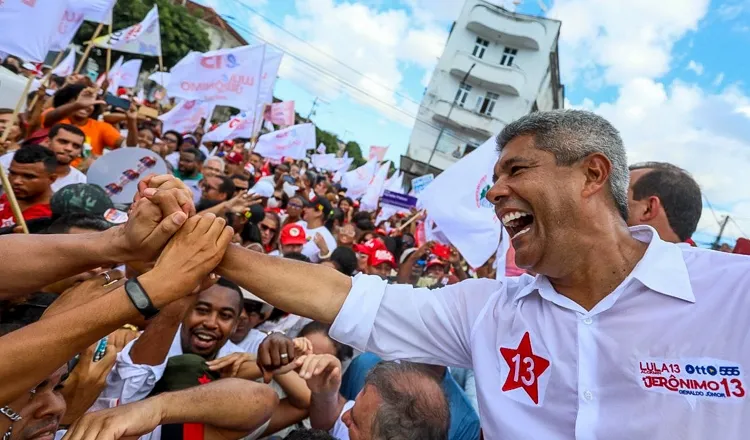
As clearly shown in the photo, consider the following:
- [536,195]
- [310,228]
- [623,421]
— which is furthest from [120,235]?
[310,228]

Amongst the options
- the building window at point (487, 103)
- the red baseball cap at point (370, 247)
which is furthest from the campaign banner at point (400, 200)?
the building window at point (487, 103)

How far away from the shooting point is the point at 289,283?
80.0 inches

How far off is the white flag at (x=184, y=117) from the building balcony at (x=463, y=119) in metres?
34.5

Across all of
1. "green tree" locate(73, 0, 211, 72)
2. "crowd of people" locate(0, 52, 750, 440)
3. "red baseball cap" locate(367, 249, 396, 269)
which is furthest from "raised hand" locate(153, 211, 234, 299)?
"green tree" locate(73, 0, 211, 72)

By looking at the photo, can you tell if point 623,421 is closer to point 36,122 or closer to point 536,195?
point 536,195

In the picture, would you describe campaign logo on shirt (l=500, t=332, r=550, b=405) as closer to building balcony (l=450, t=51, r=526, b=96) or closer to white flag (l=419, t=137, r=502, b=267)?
white flag (l=419, t=137, r=502, b=267)

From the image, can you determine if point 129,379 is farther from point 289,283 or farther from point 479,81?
point 479,81

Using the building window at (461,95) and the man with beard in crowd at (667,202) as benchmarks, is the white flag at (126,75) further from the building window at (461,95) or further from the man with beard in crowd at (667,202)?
the building window at (461,95)

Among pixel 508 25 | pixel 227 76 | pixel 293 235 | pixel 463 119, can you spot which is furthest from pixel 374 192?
pixel 508 25

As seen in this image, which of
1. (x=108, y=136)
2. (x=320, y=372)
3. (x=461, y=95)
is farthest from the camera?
(x=461, y=95)

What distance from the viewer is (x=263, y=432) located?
245cm

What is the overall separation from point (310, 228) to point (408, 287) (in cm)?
549

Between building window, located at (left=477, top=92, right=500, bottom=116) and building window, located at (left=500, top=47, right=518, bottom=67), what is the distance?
2599 millimetres

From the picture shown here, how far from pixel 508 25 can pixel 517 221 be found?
142ft
